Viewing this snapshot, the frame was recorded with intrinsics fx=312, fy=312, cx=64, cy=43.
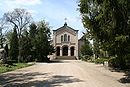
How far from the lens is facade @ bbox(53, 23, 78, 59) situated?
9344cm

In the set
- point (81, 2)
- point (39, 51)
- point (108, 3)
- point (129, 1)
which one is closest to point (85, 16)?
point (81, 2)

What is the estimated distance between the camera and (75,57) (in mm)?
90812

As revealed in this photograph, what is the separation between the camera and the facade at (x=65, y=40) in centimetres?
9344

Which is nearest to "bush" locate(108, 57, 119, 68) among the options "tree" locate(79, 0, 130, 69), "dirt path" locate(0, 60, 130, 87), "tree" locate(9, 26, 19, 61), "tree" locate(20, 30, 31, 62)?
"tree" locate(79, 0, 130, 69)

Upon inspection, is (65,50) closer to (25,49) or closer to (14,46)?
(14,46)

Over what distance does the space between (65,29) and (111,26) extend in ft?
216

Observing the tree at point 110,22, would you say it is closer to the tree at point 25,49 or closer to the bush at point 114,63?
the bush at point 114,63

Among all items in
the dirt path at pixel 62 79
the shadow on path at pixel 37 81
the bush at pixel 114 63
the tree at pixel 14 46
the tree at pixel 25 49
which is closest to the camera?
the dirt path at pixel 62 79

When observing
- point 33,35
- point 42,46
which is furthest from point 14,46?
point 42,46

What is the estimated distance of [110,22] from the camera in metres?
28.4

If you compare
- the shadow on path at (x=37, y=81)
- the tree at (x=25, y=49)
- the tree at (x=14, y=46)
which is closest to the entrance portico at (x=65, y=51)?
the tree at (x=14, y=46)

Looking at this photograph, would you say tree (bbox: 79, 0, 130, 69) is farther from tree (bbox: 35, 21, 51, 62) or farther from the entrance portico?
the entrance portico

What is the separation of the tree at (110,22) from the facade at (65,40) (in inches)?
2405

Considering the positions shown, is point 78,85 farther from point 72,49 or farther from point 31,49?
point 72,49
